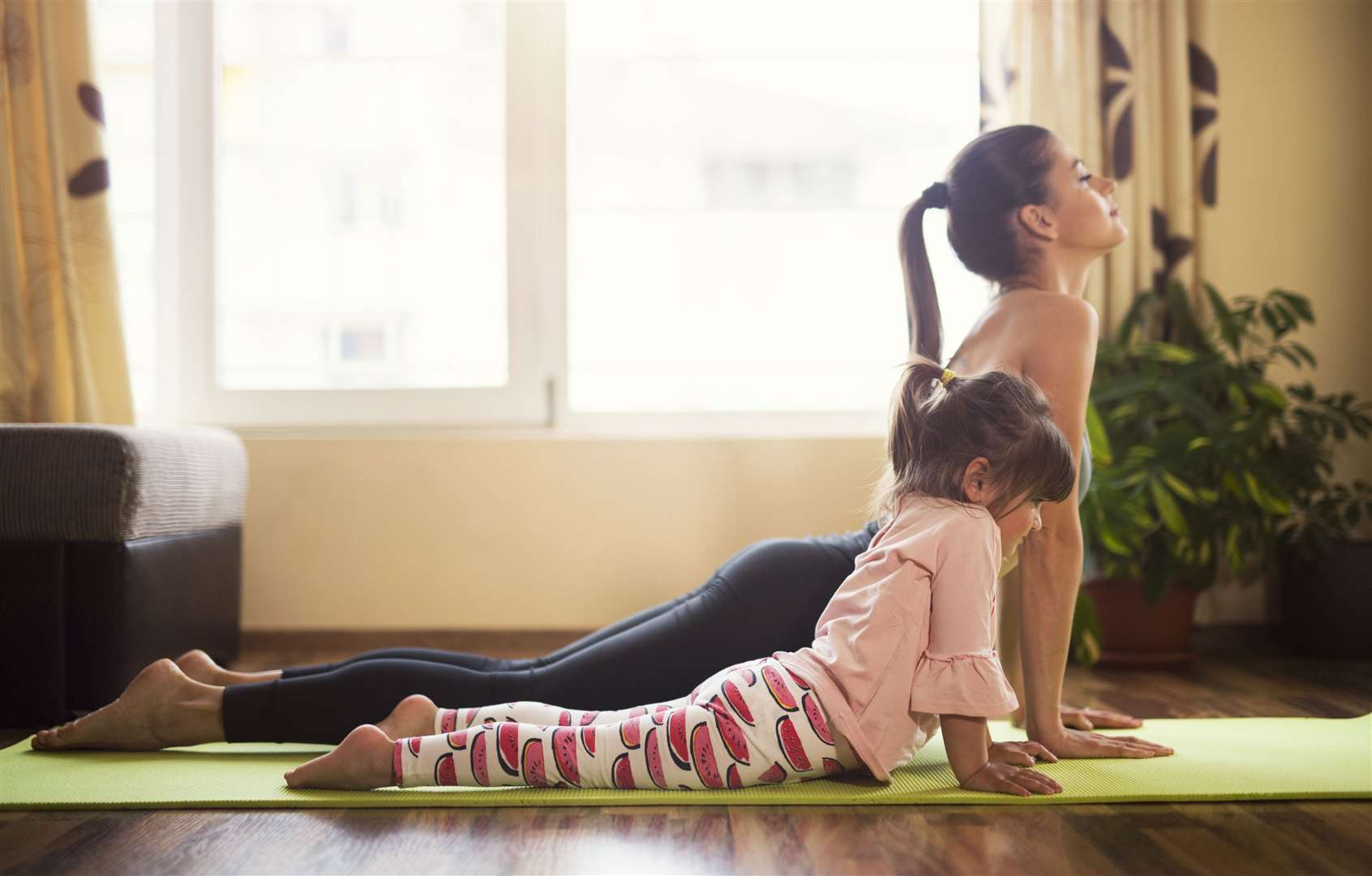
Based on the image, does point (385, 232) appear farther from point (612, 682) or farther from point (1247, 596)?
point (1247, 596)

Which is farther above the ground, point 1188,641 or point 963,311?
point 963,311

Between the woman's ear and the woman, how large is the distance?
258 mm

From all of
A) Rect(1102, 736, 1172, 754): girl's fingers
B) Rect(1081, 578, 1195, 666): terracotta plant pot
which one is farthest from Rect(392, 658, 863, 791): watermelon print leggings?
Rect(1081, 578, 1195, 666): terracotta plant pot

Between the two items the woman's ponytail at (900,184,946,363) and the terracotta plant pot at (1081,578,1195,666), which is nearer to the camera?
the woman's ponytail at (900,184,946,363)

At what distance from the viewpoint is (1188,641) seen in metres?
2.87

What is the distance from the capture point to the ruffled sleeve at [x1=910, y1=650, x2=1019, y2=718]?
1.37m

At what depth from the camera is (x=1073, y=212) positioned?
179 centimetres

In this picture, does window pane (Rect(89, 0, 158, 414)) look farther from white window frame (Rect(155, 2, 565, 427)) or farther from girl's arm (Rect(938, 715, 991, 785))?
girl's arm (Rect(938, 715, 991, 785))

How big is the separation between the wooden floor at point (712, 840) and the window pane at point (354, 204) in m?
1.98

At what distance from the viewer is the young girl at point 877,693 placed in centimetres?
142

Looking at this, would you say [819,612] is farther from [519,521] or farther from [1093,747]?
[519,521]

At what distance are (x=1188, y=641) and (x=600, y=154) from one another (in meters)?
2.04

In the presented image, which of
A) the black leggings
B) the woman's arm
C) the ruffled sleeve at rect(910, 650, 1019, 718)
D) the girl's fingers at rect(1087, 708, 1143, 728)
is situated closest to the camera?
the ruffled sleeve at rect(910, 650, 1019, 718)

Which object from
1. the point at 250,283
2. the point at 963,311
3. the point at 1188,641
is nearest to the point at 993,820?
the point at 1188,641
